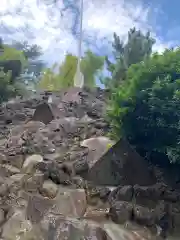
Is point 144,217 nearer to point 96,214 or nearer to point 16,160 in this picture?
point 96,214

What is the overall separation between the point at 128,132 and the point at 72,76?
812 inches

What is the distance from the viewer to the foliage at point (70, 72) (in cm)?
2752

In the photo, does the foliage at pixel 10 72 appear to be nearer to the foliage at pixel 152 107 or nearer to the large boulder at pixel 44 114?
the large boulder at pixel 44 114

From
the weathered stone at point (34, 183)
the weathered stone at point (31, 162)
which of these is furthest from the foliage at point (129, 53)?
the weathered stone at point (34, 183)

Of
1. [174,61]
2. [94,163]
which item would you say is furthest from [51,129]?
[174,61]

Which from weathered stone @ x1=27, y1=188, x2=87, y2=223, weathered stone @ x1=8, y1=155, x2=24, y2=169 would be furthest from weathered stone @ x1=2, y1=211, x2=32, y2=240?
weathered stone @ x1=8, y1=155, x2=24, y2=169

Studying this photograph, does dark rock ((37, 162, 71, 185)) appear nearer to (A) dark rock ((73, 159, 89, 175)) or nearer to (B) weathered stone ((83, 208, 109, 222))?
(A) dark rock ((73, 159, 89, 175))

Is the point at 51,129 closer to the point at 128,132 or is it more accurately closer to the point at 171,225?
the point at 128,132

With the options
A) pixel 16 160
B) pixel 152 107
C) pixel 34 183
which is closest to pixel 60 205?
pixel 34 183

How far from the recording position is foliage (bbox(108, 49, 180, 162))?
905 centimetres

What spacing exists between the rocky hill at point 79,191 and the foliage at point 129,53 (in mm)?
6767

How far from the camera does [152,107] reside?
921 cm

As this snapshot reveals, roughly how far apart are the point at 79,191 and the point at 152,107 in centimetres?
282

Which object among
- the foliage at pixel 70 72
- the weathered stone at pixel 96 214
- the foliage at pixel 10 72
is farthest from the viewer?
the foliage at pixel 70 72
